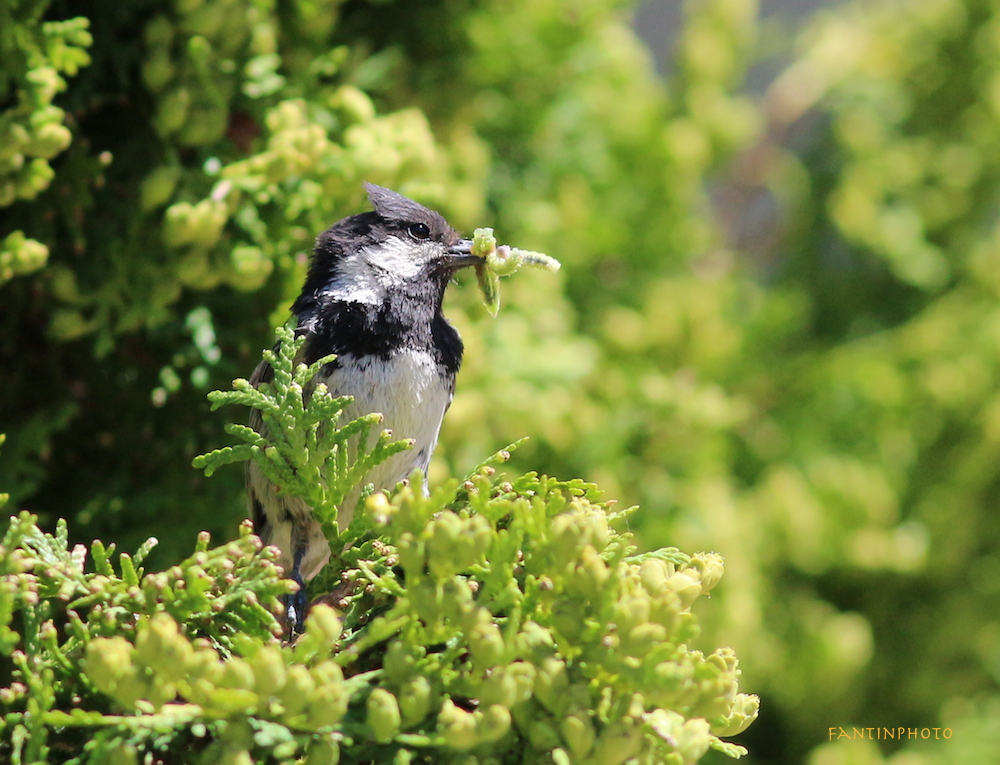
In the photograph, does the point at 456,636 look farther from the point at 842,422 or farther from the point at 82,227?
the point at 842,422

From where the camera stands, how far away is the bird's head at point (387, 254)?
77.4 inches

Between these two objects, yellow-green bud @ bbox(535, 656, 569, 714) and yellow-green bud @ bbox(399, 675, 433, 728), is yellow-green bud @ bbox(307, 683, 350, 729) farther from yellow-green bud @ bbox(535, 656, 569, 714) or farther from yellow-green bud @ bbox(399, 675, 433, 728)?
yellow-green bud @ bbox(535, 656, 569, 714)

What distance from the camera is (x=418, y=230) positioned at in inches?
82.0

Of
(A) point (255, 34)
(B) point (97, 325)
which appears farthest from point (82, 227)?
(A) point (255, 34)

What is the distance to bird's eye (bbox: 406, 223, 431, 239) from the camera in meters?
2.07

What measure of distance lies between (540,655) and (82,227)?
139cm

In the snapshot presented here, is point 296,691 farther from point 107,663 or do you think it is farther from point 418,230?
point 418,230


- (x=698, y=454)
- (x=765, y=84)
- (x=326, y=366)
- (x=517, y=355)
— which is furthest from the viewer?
(x=765, y=84)

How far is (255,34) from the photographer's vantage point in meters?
2.01

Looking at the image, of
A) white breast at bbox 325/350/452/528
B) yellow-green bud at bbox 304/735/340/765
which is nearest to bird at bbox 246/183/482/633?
white breast at bbox 325/350/452/528

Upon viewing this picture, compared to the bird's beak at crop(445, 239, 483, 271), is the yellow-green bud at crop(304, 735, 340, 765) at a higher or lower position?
lower

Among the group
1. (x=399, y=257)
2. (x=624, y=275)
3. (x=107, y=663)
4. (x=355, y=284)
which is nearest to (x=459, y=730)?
(x=107, y=663)

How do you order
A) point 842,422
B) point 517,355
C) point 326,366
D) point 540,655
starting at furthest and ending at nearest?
point 842,422, point 517,355, point 326,366, point 540,655

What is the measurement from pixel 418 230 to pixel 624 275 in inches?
54.8
